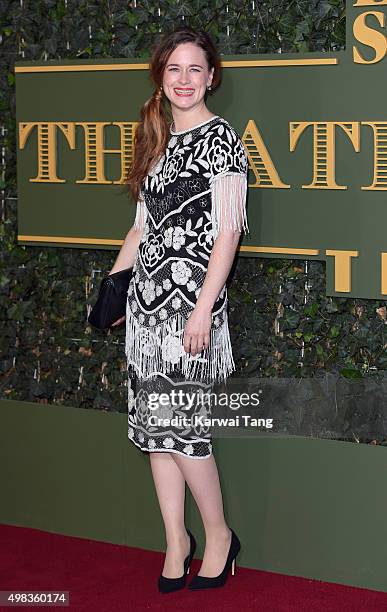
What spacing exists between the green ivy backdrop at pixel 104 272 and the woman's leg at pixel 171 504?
0.42 metres

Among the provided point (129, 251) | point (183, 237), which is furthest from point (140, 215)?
point (183, 237)

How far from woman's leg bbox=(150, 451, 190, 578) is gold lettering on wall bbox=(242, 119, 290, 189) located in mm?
924

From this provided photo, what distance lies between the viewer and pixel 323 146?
3.49 m

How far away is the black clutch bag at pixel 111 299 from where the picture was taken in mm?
3562

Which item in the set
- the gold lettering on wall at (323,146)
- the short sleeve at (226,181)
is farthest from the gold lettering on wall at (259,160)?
the short sleeve at (226,181)

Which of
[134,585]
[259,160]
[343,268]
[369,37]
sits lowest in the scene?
[134,585]

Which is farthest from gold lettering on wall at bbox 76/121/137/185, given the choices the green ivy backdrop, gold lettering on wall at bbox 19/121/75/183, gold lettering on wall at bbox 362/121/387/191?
gold lettering on wall at bbox 362/121/387/191

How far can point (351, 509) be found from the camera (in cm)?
358

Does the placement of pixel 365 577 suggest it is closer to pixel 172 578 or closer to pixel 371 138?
pixel 172 578

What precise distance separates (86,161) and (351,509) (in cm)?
147

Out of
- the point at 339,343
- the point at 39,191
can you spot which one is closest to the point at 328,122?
the point at 339,343

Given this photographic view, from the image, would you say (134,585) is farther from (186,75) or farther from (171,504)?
(186,75)

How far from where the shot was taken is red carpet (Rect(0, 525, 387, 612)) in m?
3.48

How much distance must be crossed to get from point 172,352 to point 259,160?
26.8 inches
